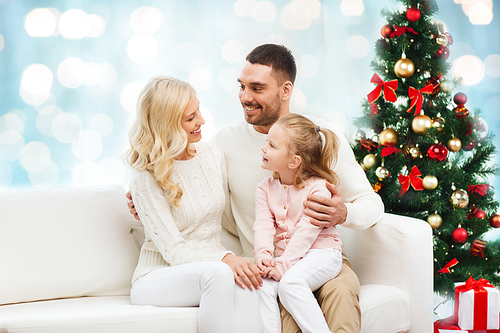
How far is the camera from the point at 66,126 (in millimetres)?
2457

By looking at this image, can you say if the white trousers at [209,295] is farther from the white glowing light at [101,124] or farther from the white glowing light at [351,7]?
the white glowing light at [351,7]

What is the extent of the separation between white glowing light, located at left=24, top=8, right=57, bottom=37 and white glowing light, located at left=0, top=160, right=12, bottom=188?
74 cm

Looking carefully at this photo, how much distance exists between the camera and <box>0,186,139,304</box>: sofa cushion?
1604 mm

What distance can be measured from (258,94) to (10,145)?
4.89ft

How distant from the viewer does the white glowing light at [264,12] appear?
2.70 meters

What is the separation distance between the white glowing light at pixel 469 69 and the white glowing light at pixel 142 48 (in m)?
1.87

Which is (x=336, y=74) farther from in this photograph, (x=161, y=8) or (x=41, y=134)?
(x=41, y=134)

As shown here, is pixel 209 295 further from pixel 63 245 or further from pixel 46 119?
pixel 46 119

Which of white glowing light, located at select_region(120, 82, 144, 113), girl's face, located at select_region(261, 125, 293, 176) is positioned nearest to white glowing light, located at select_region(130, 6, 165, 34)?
white glowing light, located at select_region(120, 82, 144, 113)

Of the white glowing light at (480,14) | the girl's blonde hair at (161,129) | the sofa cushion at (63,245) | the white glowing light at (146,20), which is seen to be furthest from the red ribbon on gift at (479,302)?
the white glowing light at (146,20)

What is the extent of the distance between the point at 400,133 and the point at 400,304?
105cm

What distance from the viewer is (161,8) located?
101 inches

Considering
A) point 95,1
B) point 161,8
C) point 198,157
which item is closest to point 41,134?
point 95,1

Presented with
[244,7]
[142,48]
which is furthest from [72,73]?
[244,7]
